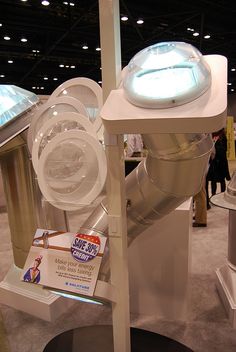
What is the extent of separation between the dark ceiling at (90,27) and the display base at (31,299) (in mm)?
4267

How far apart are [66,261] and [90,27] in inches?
237

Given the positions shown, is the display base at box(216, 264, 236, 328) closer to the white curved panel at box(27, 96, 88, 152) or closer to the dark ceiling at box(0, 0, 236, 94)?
the white curved panel at box(27, 96, 88, 152)

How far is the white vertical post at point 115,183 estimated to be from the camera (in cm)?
109

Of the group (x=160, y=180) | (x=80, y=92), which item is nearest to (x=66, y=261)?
(x=160, y=180)

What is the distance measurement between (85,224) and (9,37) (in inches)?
258

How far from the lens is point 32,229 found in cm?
198

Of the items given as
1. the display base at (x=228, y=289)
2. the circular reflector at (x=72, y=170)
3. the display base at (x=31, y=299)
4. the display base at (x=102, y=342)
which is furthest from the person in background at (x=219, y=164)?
the circular reflector at (x=72, y=170)

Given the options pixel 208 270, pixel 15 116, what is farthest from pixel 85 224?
pixel 208 270

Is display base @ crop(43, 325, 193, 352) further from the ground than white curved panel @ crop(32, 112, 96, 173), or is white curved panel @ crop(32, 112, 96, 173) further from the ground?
white curved panel @ crop(32, 112, 96, 173)

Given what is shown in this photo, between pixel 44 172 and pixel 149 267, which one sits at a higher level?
pixel 44 172

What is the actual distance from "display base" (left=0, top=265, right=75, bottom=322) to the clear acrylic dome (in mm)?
1380

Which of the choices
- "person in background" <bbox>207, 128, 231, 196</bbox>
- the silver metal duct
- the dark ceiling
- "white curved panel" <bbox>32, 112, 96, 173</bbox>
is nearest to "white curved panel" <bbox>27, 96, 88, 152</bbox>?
"white curved panel" <bbox>32, 112, 96, 173</bbox>

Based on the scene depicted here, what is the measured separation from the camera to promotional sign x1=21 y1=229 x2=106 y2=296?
45.8 inches

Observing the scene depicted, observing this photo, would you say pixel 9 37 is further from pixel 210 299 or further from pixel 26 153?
pixel 210 299
